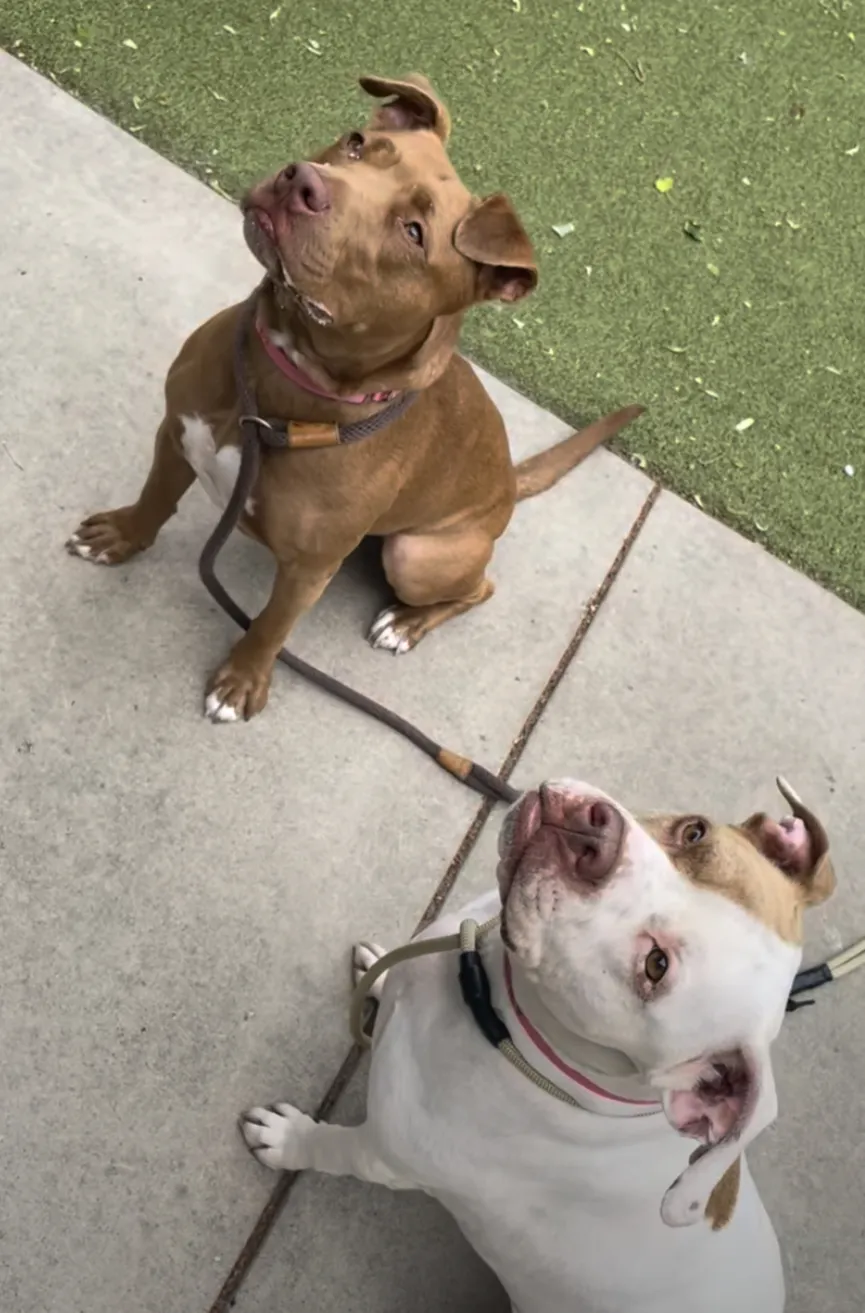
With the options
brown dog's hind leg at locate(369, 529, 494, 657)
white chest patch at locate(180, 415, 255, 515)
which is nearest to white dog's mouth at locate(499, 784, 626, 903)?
white chest patch at locate(180, 415, 255, 515)

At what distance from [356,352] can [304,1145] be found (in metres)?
1.71

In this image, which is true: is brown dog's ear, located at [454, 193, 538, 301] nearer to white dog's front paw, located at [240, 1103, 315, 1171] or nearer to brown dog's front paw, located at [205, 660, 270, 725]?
brown dog's front paw, located at [205, 660, 270, 725]

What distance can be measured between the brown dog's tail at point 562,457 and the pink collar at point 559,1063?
5.69 ft

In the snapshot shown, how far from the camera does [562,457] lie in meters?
3.46

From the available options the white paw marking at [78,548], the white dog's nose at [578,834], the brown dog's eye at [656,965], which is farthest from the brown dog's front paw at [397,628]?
the brown dog's eye at [656,965]

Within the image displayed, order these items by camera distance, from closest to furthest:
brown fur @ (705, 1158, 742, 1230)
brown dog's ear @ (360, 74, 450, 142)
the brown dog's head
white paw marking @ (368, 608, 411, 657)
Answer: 1. the brown dog's head
2. brown fur @ (705, 1158, 742, 1230)
3. brown dog's ear @ (360, 74, 450, 142)
4. white paw marking @ (368, 608, 411, 657)

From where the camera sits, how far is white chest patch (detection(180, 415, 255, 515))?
2486 mm

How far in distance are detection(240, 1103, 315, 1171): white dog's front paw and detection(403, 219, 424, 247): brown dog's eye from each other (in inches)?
74.4

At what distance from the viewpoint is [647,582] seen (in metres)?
3.61

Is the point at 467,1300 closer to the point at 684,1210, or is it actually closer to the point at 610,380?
the point at 684,1210

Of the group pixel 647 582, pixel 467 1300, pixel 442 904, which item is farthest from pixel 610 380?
pixel 467 1300

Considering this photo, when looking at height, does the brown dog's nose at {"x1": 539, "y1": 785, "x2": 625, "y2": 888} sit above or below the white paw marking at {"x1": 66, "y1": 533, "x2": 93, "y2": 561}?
above

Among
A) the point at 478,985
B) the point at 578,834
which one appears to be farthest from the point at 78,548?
the point at 578,834

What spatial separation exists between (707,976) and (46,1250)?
65.2 inches
